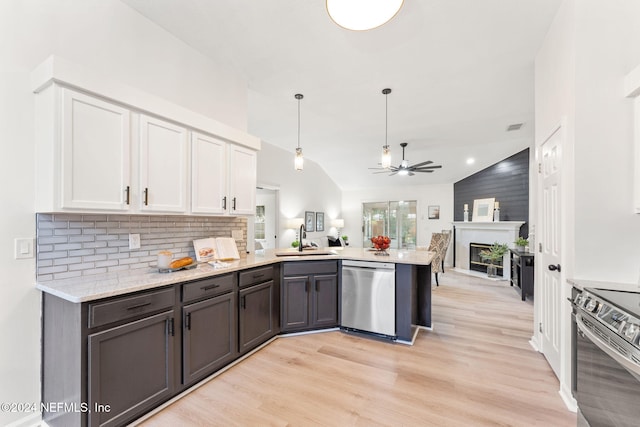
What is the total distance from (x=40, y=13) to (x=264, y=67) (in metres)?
1.74

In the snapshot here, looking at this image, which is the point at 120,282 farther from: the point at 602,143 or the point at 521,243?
the point at 521,243

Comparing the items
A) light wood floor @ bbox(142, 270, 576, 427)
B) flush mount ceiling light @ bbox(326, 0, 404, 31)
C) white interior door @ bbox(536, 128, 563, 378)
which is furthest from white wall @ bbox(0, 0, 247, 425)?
white interior door @ bbox(536, 128, 563, 378)

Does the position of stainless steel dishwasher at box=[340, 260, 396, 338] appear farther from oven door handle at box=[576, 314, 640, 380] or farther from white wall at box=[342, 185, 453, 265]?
white wall at box=[342, 185, 453, 265]

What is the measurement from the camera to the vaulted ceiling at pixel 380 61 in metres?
2.23

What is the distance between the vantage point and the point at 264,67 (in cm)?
303

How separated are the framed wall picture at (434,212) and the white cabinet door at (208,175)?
7.16 metres

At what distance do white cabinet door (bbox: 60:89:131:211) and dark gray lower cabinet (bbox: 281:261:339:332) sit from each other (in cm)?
172

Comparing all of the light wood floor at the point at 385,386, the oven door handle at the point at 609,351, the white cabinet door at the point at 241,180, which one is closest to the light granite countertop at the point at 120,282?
the white cabinet door at the point at 241,180

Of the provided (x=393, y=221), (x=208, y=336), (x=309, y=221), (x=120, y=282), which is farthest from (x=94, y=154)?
(x=393, y=221)

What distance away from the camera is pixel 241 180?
2.94 m

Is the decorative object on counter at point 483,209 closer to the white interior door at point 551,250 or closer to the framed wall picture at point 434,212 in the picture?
the framed wall picture at point 434,212

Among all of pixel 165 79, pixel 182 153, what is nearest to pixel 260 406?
pixel 182 153

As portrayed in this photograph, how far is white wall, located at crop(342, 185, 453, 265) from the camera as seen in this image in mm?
8312

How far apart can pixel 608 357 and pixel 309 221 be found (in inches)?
258
